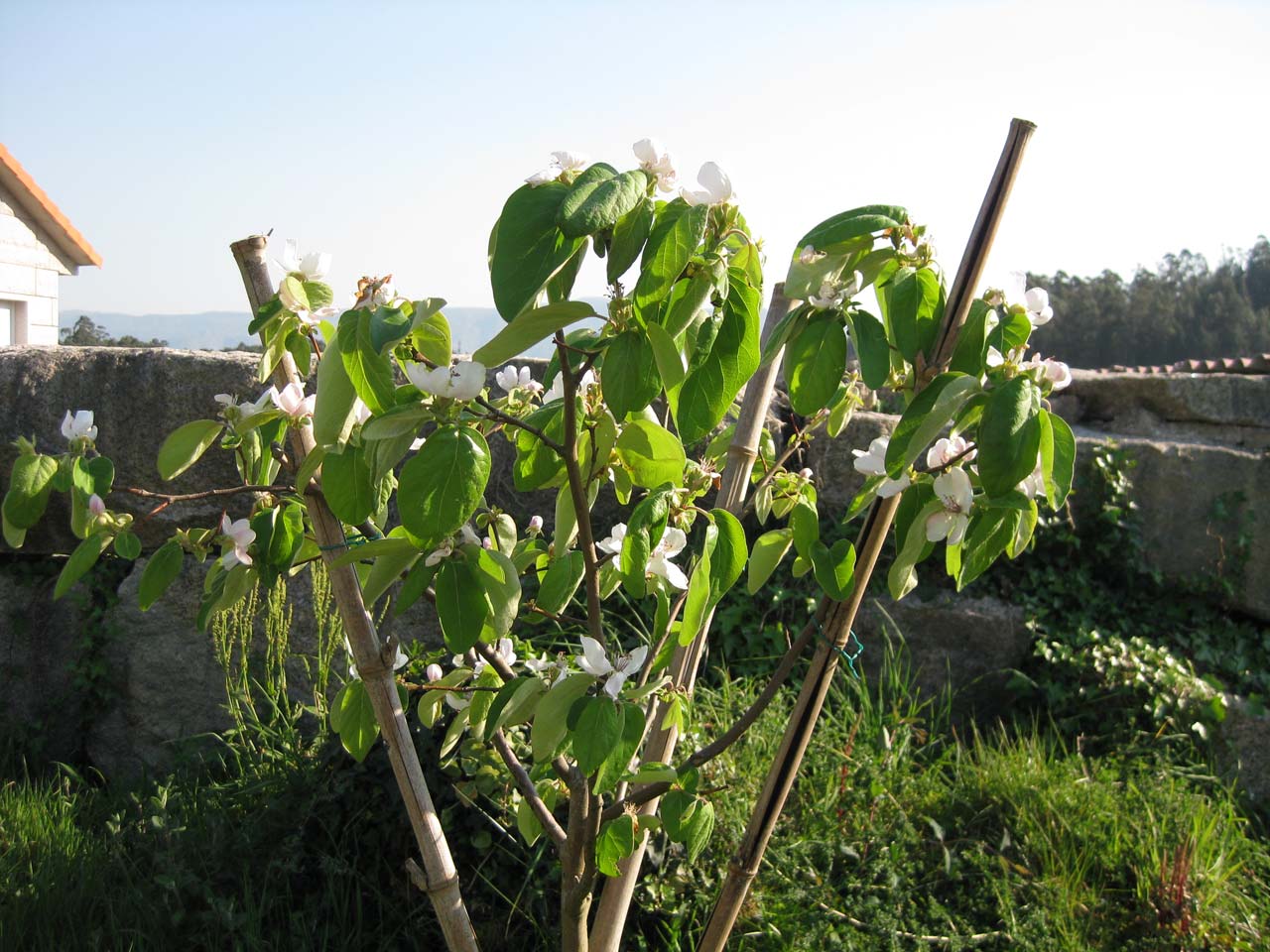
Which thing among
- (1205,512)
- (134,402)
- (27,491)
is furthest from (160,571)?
(1205,512)

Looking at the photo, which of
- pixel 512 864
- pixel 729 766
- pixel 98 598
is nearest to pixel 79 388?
pixel 98 598

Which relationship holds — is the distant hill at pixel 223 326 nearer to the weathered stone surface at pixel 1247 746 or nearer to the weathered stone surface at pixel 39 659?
the weathered stone surface at pixel 39 659

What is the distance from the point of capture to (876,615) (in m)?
3.72

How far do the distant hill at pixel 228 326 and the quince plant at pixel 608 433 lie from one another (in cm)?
8

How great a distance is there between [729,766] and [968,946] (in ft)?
2.36

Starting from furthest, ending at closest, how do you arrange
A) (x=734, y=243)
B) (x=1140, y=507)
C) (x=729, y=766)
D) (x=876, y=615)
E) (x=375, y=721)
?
(x=1140, y=507), (x=876, y=615), (x=729, y=766), (x=375, y=721), (x=734, y=243)

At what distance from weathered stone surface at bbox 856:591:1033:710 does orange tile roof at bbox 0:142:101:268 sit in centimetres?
559

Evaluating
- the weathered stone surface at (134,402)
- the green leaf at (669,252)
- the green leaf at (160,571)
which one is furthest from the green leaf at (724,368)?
the weathered stone surface at (134,402)

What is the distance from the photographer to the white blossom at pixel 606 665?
3.72ft

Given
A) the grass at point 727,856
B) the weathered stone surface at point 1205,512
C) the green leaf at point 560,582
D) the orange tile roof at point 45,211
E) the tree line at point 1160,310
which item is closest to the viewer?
the green leaf at point 560,582

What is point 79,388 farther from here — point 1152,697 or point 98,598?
point 1152,697

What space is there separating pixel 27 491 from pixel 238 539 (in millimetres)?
241

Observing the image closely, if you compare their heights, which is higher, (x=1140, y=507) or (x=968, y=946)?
(x=1140, y=507)

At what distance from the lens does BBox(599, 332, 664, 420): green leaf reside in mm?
946
